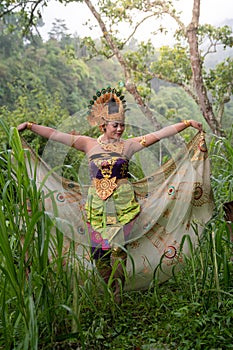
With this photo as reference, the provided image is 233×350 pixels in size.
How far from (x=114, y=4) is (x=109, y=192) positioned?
4.57 metres

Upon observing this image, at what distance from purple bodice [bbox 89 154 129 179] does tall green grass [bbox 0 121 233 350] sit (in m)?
0.36

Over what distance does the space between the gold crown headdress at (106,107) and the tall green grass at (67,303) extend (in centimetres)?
50

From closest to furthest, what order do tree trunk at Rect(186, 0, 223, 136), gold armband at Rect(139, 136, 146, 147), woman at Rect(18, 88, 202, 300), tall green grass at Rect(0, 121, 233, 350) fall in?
tall green grass at Rect(0, 121, 233, 350), woman at Rect(18, 88, 202, 300), gold armband at Rect(139, 136, 146, 147), tree trunk at Rect(186, 0, 223, 136)

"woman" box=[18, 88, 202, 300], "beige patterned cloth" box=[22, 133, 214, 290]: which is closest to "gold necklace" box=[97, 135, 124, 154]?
"woman" box=[18, 88, 202, 300]

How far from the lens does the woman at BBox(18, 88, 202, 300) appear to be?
1.97m

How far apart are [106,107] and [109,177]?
0.32m

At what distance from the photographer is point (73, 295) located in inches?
60.6

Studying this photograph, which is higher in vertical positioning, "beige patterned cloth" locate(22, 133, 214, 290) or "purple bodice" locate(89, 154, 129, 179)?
"purple bodice" locate(89, 154, 129, 179)

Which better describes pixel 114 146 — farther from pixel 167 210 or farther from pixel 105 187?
pixel 167 210

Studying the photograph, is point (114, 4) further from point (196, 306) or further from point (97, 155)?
point (196, 306)

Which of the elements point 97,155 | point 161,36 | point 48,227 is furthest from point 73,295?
point 161,36

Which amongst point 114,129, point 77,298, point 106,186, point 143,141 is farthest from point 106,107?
point 77,298

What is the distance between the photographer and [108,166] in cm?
198

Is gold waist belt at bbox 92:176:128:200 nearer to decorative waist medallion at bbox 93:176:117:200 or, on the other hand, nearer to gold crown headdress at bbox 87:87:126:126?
decorative waist medallion at bbox 93:176:117:200
